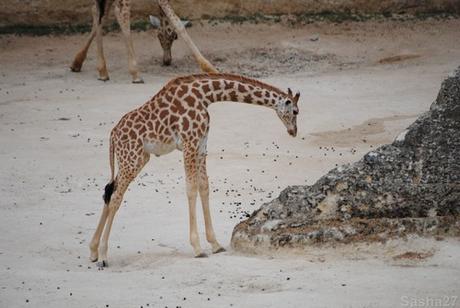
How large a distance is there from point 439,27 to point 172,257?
11.2m

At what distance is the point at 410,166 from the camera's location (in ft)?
30.5

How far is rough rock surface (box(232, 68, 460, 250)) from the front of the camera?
890 centimetres

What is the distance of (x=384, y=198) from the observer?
910cm

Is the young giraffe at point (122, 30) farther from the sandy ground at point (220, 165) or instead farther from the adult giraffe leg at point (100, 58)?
the sandy ground at point (220, 165)

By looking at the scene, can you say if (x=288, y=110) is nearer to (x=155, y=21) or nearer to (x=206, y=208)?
(x=206, y=208)

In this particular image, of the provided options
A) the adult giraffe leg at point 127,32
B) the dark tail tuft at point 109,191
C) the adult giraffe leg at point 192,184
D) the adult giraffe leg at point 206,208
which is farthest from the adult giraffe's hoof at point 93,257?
the adult giraffe leg at point 127,32

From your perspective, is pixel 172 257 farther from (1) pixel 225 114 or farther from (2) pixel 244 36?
(2) pixel 244 36

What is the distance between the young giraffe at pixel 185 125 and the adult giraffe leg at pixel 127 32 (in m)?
7.20

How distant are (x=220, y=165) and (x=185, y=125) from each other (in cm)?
319

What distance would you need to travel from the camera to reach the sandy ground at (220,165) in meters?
8.45

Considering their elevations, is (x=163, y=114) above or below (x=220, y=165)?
above

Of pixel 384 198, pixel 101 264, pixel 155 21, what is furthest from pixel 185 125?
pixel 155 21

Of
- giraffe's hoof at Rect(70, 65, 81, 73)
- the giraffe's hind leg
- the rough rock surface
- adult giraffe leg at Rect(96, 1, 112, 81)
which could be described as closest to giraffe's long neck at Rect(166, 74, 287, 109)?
the giraffe's hind leg

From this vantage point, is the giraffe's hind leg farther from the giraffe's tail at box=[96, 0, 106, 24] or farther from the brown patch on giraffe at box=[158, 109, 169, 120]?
the giraffe's tail at box=[96, 0, 106, 24]
